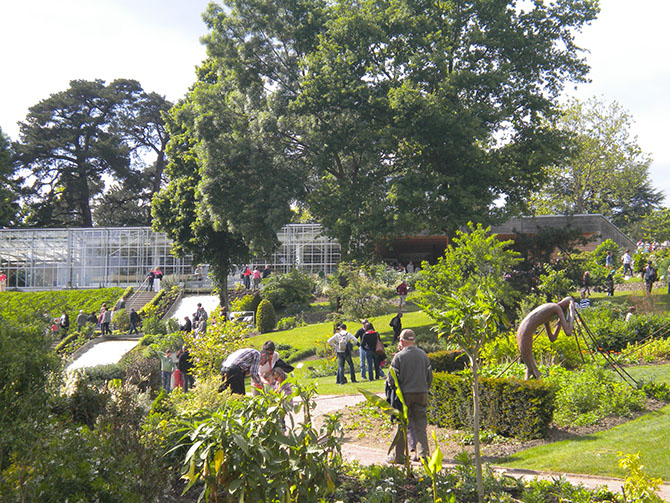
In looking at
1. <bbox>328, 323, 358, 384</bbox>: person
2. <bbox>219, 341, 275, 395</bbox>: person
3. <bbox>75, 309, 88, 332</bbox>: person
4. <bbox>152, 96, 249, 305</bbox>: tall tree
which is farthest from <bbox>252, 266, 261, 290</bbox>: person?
<bbox>219, 341, 275, 395</bbox>: person

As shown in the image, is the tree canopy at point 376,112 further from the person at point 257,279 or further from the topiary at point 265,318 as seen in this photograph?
the person at point 257,279

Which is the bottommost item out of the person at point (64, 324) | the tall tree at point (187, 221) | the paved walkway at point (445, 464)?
the person at point (64, 324)

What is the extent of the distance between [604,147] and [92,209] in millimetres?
44772

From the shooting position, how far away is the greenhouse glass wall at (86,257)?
134 feet

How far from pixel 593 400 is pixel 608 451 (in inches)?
79.3

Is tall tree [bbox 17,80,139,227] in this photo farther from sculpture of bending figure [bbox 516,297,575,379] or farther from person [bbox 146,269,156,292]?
sculpture of bending figure [bbox 516,297,575,379]

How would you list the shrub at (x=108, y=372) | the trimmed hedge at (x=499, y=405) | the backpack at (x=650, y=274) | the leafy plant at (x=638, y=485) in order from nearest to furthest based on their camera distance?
1. the leafy plant at (x=638, y=485)
2. the trimmed hedge at (x=499, y=405)
3. the shrub at (x=108, y=372)
4. the backpack at (x=650, y=274)

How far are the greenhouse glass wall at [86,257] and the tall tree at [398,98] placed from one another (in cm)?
1896

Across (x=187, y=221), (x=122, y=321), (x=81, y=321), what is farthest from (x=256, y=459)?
(x=122, y=321)

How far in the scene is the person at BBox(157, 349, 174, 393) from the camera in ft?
48.6

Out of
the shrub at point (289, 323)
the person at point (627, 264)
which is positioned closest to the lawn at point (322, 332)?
the shrub at point (289, 323)

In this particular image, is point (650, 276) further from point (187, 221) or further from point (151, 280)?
point (151, 280)

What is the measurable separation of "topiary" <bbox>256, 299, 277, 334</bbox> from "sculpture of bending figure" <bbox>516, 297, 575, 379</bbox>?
1847 cm

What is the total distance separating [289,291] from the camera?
102ft
